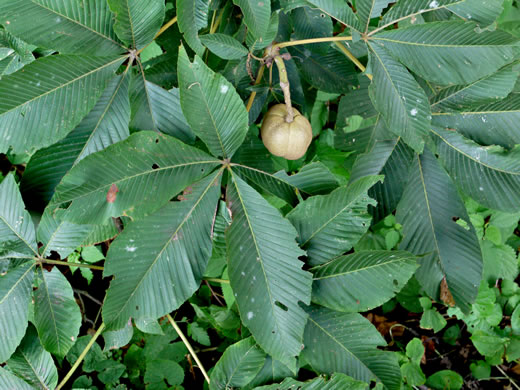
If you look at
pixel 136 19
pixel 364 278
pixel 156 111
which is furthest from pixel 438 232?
pixel 136 19

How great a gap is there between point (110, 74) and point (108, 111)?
3.5 inches

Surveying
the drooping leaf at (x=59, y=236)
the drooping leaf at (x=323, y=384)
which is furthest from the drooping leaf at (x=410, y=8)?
the drooping leaf at (x=59, y=236)

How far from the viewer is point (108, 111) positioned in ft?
Answer: 3.24

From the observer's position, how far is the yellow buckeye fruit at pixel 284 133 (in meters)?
1.16

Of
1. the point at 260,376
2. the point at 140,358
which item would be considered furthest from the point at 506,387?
the point at 140,358

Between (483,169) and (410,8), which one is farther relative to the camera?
(483,169)

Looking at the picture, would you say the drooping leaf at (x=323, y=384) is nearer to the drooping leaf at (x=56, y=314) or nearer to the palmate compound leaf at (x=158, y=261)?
the palmate compound leaf at (x=158, y=261)

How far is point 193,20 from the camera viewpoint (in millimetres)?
912

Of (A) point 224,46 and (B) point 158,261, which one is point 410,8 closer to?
(A) point 224,46

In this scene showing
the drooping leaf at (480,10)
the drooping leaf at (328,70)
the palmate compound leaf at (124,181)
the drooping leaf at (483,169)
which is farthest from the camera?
the drooping leaf at (328,70)

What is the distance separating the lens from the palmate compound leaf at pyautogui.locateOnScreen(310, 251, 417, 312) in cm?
93

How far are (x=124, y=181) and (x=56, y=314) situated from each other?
50cm

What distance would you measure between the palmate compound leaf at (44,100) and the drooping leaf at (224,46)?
270mm

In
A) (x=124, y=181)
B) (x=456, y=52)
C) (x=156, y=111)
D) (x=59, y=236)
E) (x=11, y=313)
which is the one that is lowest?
(x=11, y=313)
